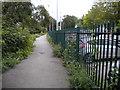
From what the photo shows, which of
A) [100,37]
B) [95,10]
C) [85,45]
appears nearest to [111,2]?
[95,10]

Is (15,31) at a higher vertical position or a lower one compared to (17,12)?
lower

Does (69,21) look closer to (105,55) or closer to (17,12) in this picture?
(17,12)

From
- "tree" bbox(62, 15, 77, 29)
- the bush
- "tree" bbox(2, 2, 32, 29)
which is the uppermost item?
"tree" bbox(62, 15, 77, 29)

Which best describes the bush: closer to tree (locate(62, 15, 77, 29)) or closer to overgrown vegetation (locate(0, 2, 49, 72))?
overgrown vegetation (locate(0, 2, 49, 72))

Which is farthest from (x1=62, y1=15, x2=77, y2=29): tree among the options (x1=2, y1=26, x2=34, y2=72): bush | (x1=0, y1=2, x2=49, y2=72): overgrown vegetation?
(x1=2, y1=26, x2=34, y2=72): bush

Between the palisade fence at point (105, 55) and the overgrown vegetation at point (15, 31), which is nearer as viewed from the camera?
the palisade fence at point (105, 55)

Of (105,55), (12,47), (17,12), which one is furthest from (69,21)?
(105,55)

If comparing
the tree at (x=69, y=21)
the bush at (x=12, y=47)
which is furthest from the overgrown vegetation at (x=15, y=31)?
the tree at (x=69, y=21)

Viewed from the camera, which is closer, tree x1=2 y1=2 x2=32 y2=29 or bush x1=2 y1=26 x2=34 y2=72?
bush x1=2 y1=26 x2=34 y2=72

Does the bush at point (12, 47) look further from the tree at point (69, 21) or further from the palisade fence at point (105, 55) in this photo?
the tree at point (69, 21)

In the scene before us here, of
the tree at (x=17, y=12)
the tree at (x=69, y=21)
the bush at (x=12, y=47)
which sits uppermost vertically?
the tree at (x=69, y=21)

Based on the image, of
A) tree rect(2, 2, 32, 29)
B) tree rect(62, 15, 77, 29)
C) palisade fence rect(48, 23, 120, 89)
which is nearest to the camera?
palisade fence rect(48, 23, 120, 89)

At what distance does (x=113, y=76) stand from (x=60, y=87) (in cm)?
152

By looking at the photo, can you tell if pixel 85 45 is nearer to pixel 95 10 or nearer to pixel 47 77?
pixel 47 77
